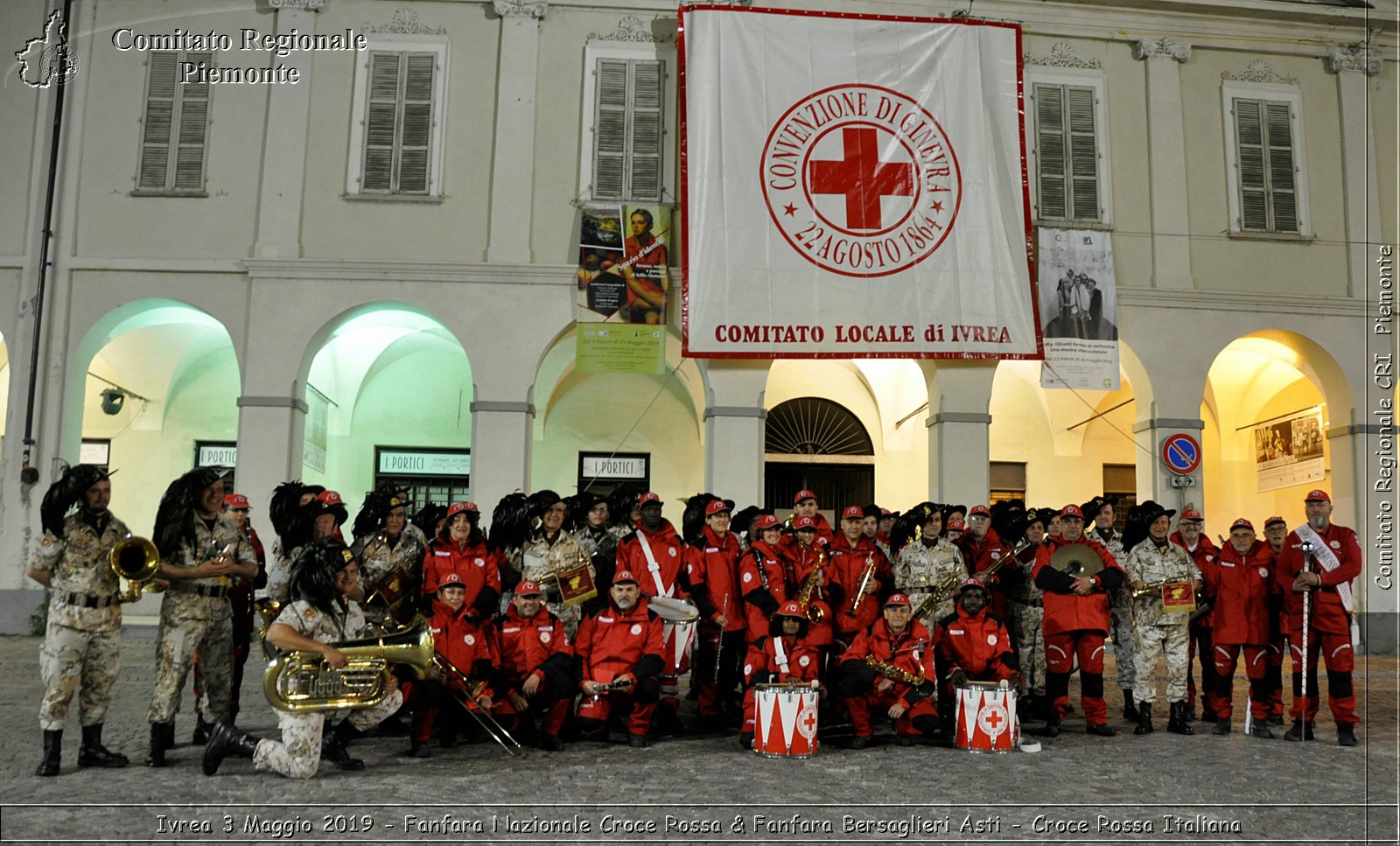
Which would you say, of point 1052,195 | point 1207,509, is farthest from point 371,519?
point 1207,509

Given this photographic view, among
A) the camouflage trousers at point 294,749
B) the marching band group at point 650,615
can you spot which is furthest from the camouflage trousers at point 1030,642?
the camouflage trousers at point 294,749

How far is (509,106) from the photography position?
16078 mm

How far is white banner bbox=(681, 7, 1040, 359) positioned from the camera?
50.0ft

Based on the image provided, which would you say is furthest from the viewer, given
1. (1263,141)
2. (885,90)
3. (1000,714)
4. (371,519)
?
(1263,141)

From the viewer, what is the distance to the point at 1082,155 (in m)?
16.8

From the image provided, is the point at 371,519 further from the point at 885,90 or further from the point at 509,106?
the point at 885,90

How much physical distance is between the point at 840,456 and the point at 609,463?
3977 mm

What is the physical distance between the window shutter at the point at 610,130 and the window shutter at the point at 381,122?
2.81 meters

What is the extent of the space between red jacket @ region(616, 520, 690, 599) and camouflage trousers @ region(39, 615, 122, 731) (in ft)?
12.1

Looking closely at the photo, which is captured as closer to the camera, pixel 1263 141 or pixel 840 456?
pixel 1263 141

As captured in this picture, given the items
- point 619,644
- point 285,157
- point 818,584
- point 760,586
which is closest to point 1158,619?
point 818,584

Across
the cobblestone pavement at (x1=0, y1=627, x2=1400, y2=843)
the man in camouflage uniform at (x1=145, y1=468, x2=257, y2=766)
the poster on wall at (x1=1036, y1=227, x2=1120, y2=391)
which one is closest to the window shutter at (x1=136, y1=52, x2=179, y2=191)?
the cobblestone pavement at (x1=0, y1=627, x2=1400, y2=843)

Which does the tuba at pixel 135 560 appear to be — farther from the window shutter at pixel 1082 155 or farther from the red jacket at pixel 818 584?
the window shutter at pixel 1082 155

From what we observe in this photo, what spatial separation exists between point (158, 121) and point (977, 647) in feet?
44.1
